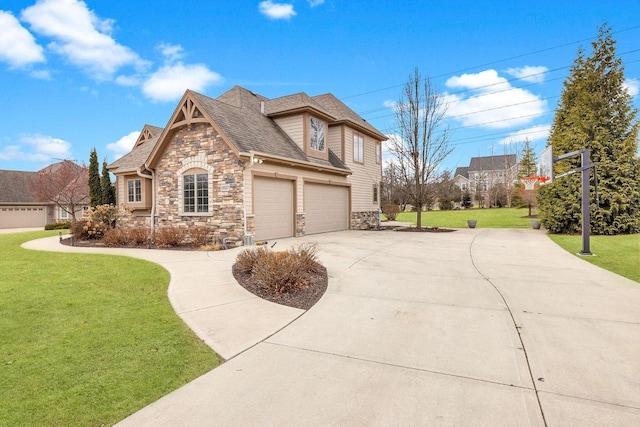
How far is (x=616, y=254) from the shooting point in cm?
989

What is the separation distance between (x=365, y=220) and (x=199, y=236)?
10.9m

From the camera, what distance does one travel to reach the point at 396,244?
1217cm

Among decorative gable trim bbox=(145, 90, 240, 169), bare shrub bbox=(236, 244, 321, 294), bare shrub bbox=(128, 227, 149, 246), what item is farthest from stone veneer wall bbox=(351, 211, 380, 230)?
bare shrub bbox=(236, 244, 321, 294)

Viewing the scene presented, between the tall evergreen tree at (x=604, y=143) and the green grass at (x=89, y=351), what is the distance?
1812 cm

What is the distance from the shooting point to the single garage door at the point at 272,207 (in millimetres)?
12797

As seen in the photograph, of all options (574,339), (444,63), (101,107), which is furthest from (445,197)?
(574,339)

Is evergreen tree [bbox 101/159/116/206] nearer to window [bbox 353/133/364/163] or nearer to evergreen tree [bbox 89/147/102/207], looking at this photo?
evergreen tree [bbox 89/147/102/207]

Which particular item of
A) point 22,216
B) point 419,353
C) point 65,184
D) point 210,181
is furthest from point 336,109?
point 22,216

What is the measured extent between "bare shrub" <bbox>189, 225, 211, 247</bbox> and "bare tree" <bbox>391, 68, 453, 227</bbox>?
11.9 metres

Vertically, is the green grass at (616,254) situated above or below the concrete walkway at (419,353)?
above

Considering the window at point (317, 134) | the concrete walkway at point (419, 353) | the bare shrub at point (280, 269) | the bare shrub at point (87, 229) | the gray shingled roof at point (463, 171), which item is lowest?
the concrete walkway at point (419, 353)

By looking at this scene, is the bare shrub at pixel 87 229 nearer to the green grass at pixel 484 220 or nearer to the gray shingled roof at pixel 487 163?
the green grass at pixel 484 220

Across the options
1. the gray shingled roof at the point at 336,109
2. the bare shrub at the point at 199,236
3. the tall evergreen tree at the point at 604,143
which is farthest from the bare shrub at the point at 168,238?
the tall evergreen tree at the point at 604,143

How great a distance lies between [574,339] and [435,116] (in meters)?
16.8
